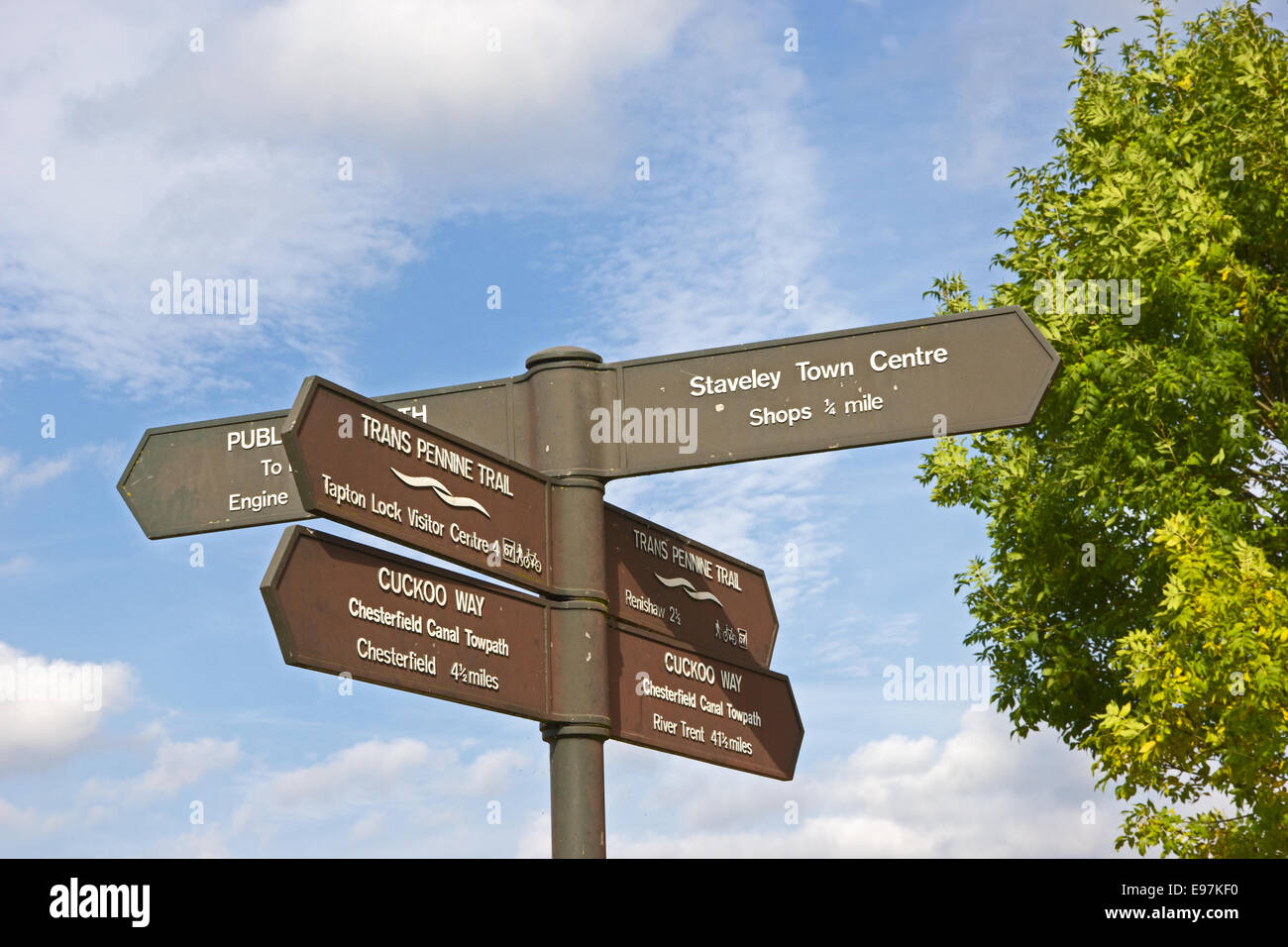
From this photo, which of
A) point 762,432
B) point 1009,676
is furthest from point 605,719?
point 1009,676

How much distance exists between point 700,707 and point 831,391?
1.36 metres

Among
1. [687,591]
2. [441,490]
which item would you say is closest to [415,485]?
[441,490]

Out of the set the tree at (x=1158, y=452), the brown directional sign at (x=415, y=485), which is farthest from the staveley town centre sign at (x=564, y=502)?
the tree at (x=1158, y=452)

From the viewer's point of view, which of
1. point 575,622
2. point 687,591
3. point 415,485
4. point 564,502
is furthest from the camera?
point 687,591

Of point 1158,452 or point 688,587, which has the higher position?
point 1158,452

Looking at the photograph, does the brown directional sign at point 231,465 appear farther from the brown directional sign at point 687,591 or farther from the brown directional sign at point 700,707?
the brown directional sign at point 700,707

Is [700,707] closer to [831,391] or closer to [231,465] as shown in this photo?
[831,391]

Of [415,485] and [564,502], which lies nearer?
[415,485]

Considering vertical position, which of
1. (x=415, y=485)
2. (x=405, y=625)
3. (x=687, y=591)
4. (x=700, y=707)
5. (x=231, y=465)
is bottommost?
(x=700, y=707)

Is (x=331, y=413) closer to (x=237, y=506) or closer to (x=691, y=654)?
(x=237, y=506)

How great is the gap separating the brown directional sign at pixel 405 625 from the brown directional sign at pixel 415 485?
0.09 meters

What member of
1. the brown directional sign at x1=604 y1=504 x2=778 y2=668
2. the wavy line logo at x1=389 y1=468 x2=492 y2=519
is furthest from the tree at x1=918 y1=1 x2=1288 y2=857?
the wavy line logo at x1=389 y1=468 x2=492 y2=519

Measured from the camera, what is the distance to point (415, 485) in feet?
15.1

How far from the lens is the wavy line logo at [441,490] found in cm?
460
